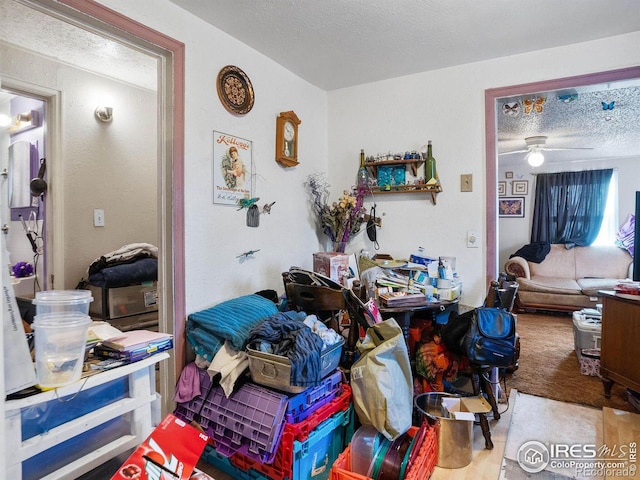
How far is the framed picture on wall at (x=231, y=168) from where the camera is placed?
2076mm

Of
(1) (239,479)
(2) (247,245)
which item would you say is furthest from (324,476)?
(2) (247,245)

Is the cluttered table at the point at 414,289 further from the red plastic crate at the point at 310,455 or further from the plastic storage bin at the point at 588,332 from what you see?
the plastic storage bin at the point at 588,332

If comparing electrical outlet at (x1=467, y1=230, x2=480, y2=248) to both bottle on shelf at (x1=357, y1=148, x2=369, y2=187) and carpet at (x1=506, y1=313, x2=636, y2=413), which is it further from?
carpet at (x1=506, y1=313, x2=636, y2=413)

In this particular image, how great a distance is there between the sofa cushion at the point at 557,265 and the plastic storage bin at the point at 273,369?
5.17 meters

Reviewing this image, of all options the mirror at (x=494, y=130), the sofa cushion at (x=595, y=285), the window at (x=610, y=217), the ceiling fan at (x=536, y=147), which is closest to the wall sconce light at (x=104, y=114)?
the mirror at (x=494, y=130)

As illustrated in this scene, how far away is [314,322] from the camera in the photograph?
6.12 ft

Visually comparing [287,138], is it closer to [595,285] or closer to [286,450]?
[286,450]

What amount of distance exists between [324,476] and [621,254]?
19.1 ft

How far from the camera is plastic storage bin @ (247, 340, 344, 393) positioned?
1.55 meters

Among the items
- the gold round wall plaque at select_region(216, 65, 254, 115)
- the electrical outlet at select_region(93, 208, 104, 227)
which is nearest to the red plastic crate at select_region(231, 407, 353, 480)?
the gold round wall plaque at select_region(216, 65, 254, 115)

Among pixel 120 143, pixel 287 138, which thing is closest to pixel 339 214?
pixel 287 138

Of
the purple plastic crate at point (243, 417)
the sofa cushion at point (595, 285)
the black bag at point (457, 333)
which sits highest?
the black bag at point (457, 333)

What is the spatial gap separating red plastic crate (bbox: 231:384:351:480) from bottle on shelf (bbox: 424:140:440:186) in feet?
5.57

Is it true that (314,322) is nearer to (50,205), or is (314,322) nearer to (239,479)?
(239,479)
